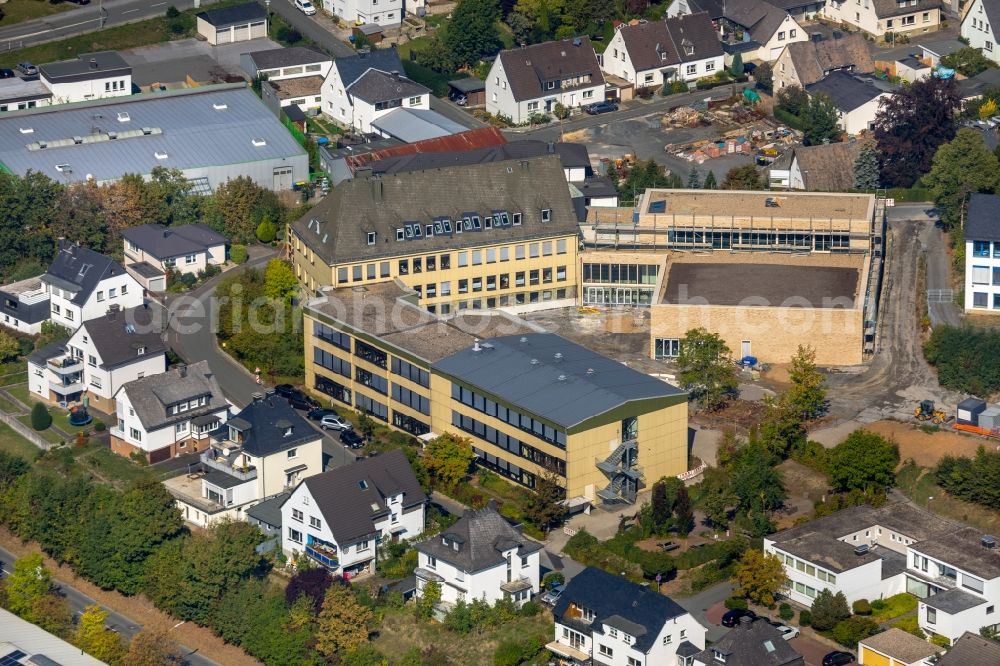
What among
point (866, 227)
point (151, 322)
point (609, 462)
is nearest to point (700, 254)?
point (866, 227)

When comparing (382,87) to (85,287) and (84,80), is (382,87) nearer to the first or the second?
(84,80)

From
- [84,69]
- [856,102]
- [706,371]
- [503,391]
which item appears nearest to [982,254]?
[706,371]

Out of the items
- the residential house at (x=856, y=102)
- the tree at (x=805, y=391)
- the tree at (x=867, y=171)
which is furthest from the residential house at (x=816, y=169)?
the tree at (x=805, y=391)

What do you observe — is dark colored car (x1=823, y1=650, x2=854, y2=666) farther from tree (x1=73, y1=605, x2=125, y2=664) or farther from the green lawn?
the green lawn

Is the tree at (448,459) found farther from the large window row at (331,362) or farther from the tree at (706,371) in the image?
the tree at (706,371)

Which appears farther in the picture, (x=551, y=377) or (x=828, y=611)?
(x=551, y=377)

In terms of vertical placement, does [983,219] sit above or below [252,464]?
above

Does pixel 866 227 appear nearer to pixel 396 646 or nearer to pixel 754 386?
pixel 754 386

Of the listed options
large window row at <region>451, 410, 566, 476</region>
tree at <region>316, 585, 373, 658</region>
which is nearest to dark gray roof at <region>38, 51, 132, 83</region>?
large window row at <region>451, 410, 566, 476</region>
